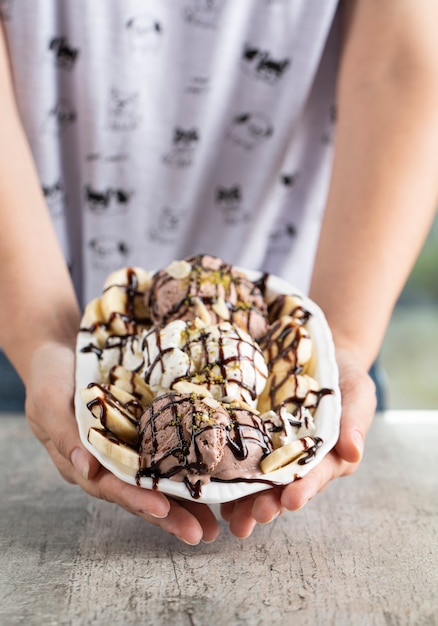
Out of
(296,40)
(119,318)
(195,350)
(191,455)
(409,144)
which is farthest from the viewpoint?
(296,40)

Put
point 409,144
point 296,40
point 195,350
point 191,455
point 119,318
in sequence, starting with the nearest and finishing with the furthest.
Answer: point 191,455
point 195,350
point 119,318
point 409,144
point 296,40

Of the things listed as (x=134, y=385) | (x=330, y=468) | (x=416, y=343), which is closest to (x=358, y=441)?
(x=330, y=468)

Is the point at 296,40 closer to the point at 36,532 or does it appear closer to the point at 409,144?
the point at 409,144

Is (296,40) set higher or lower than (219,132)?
higher

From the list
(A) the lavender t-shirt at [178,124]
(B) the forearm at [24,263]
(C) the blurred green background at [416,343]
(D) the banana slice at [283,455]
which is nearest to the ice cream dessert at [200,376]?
(D) the banana slice at [283,455]

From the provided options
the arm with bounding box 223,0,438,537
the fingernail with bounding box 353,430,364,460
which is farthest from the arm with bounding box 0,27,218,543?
the arm with bounding box 223,0,438,537

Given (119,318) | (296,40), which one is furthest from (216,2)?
(119,318)

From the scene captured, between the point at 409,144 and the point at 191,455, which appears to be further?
the point at 409,144
